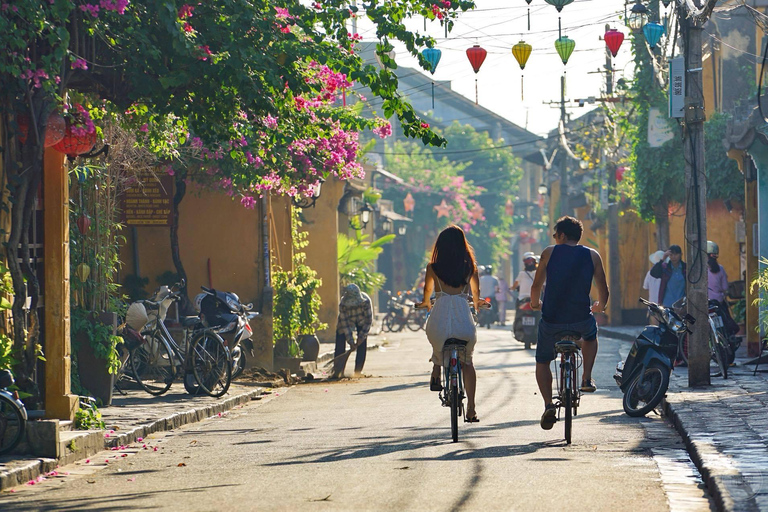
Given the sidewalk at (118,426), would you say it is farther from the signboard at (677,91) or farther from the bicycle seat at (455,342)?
the signboard at (677,91)

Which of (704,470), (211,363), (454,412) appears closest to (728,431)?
(704,470)

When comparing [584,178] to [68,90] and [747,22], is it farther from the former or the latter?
[68,90]

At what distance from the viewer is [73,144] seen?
33.6 feet

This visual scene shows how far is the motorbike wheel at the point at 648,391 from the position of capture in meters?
11.6

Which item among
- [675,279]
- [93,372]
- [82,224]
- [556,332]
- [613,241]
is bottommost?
[93,372]

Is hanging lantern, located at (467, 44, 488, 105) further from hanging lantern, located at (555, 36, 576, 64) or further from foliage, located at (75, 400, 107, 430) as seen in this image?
foliage, located at (75, 400, 107, 430)

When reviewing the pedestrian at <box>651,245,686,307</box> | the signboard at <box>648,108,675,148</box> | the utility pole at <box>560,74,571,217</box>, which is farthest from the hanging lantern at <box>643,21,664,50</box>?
the utility pole at <box>560,74,571,217</box>

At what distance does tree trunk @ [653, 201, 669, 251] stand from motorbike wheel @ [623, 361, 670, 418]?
17.4 meters

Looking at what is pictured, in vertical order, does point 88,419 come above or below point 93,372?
below

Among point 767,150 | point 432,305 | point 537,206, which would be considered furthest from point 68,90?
point 537,206

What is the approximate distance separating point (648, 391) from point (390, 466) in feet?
14.0

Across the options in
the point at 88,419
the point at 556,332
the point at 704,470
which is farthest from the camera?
the point at 88,419

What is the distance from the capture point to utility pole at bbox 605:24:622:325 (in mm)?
34656

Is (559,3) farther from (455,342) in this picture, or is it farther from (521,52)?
(455,342)
